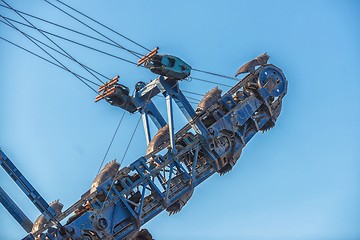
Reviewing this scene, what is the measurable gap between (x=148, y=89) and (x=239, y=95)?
3858 mm

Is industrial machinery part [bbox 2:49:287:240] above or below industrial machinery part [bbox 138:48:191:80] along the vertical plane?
below

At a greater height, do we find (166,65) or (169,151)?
(166,65)

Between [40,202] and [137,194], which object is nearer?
[40,202]

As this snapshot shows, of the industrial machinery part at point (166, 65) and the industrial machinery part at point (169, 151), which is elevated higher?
the industrial machinery part at point (166, 65)

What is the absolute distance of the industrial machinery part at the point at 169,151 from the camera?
89.1ft

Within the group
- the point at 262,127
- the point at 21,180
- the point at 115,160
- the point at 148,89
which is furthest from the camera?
the point at 262,127

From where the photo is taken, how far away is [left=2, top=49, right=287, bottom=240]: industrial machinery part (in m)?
27.2

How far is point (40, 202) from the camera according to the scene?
26.2 meters

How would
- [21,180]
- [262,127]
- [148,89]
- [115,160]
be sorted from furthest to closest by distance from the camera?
[262,127], [148,89], [115,160], [21,180]

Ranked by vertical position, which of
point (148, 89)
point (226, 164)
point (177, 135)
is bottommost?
point (226, 164)

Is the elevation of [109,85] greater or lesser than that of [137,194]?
greater

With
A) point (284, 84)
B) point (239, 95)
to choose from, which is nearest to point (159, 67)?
point (239, 95)

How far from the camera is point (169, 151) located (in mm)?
28875

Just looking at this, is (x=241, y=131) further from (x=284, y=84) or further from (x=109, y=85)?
(x=109, y=85)
